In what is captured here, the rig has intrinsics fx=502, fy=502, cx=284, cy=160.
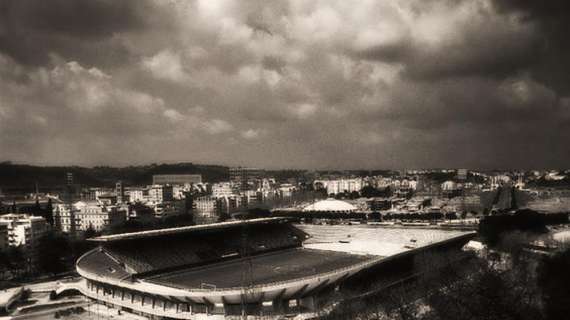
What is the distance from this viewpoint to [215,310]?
19.4 meters

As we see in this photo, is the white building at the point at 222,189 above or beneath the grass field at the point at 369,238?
above

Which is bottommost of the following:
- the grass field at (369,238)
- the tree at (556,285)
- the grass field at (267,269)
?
the grass field at (267,269)

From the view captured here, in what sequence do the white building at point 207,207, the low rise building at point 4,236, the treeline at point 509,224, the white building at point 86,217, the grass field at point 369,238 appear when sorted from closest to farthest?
the grass field at point 369,238
the treeline at point 509,224
the low rise building at point 4,236
the white building at point 86,217
the white building at point 207,207

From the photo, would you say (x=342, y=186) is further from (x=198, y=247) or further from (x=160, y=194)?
(x=198, y=247)

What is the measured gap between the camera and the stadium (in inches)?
765

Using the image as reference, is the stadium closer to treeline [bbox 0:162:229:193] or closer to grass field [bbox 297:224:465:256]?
grass field [bbox 297:224:465:256]

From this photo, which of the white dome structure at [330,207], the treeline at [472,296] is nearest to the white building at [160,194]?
the white dome structure at [330,207]

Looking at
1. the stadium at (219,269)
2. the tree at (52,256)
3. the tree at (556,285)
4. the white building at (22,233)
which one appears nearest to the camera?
the tree at (556,285)

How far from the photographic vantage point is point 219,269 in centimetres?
2731

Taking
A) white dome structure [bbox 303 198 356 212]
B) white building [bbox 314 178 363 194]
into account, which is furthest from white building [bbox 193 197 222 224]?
white building [bbox 314 178 363 194]

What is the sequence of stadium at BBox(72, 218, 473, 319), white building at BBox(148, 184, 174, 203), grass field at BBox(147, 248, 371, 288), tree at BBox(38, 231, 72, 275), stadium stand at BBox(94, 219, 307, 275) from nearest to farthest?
stadium at BBox(72, 218, 473, 319)
grass field at BBox(147, 248, 371, 288)
stadium stand at BBox(94, 219, 307, 275)
tree at BBox(38, 231, 72, 275)
white building at BBox(148, 184, 174, 203)

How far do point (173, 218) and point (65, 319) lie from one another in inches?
906

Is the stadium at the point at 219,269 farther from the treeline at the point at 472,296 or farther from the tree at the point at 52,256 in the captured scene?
the tree at the point at 52,256

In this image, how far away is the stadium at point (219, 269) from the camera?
1944cm
